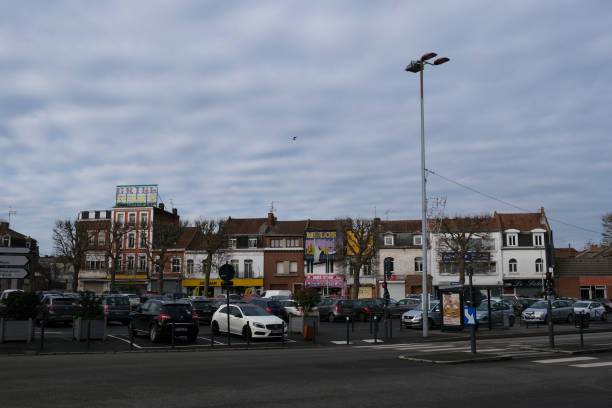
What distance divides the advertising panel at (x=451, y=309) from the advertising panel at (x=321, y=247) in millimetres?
37510

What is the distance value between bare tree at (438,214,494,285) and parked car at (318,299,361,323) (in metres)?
18.3

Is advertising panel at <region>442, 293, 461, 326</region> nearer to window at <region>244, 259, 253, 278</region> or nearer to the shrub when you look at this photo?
the shrub

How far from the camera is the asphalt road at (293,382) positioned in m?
9.58

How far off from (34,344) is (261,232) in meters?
49.4

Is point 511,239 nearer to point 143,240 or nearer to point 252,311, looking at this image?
point 143,240

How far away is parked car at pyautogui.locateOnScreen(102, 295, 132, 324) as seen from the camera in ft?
97.3

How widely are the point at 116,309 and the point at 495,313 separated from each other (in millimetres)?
21107

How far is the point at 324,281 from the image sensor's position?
6550 cm

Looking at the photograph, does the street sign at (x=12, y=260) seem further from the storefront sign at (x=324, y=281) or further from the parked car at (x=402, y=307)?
the storefront sign at (x=324, y=281)

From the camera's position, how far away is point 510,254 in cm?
6300

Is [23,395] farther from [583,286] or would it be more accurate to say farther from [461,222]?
[583,286]

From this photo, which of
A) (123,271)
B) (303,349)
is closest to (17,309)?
(303,349)

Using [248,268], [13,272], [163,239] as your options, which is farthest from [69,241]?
[13,272]

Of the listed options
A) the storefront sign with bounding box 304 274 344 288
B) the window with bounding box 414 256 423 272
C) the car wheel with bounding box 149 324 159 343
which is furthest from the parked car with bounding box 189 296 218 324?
the window with bounding box 414 256 423 272
